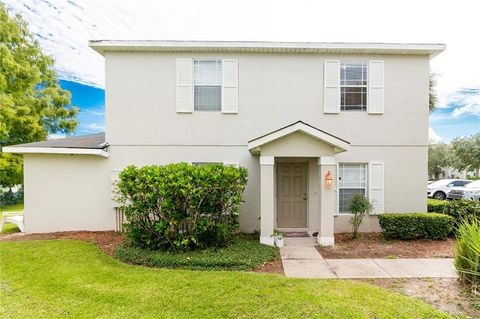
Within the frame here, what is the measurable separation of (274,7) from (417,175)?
827 cm

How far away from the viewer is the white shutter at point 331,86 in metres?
8.48

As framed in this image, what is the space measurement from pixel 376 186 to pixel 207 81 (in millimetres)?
6913

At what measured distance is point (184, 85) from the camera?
844 cm

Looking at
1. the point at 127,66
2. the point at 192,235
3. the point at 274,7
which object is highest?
the point at 274,7

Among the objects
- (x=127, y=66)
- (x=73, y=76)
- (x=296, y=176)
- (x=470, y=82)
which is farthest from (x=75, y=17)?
(x=470, y=82)

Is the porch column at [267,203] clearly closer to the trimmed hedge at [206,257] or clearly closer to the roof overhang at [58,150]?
the trimmed hedge at [206,257]

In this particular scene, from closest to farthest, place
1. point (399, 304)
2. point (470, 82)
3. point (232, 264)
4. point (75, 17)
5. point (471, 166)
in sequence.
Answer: point (399, 304), point (232, 264), point (75, 17), point (470, 82), point (471, 166)

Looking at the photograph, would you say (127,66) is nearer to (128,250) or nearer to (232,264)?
(128,250)

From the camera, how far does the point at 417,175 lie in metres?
8.59

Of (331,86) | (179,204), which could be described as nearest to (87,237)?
(179,204)

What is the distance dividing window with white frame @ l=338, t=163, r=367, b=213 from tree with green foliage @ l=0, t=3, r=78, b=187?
16.7 metres

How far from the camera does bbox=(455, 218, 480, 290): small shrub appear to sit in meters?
4.45

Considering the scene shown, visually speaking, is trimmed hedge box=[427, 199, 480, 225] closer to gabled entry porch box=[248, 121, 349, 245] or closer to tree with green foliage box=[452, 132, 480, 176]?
gabled entry porch box=[248, 121, 349, 245]

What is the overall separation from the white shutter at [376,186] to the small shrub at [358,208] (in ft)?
1.59
